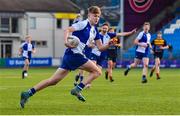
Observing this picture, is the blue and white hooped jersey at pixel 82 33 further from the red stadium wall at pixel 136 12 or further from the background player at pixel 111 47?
the red stadium wall at pixel 136 12

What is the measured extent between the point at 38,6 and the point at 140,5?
25747 millimetres

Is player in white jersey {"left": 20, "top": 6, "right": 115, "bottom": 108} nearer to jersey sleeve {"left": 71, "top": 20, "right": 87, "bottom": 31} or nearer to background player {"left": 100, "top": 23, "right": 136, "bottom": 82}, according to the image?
jersey sleeve {"left": 71, "top": 20, "right": 87, "bottom": 31}

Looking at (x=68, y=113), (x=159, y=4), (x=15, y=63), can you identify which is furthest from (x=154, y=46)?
(x=159, y=4)

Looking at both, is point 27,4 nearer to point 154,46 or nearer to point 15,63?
point 15,63

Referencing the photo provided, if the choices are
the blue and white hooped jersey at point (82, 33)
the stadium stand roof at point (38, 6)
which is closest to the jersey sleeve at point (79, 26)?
the blue and white hooped jersey at point (82, 33)

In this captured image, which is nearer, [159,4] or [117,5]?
[159,4]

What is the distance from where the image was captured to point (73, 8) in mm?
84562

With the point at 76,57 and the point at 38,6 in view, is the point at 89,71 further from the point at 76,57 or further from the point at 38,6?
the point at 38,6

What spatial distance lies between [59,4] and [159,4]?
26.9 m

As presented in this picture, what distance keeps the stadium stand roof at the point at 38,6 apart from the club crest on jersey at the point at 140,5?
2364 cm

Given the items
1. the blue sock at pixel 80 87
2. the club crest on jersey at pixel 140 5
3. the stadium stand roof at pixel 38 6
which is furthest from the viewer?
the stadium stand roof at pixel 38 6

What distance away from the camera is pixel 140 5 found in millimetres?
60188

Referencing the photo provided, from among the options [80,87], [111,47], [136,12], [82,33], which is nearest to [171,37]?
[136,12]

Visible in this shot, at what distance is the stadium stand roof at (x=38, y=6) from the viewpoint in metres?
79.9
